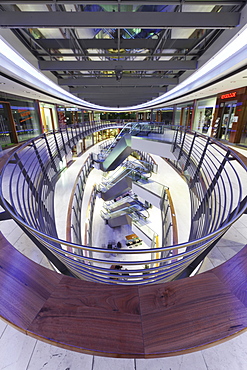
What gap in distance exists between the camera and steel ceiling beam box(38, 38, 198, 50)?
4293 mm

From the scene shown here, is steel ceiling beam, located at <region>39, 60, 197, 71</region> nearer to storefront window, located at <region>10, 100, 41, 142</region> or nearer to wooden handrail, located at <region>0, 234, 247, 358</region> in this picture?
wooden handrail, located at <region>0, 234, 247, 358</region>

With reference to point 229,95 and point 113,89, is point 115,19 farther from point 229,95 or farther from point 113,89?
point 229,95

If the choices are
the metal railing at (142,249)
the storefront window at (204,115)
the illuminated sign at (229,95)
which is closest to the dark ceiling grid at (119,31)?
the metal railing at (142,249)

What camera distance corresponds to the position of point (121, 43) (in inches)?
170

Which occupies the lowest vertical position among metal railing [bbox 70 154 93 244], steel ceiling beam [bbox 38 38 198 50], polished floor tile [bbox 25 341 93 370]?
metal railing [bbox 70 154 93 244]

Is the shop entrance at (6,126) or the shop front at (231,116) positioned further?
the shop entrance at (6,126)

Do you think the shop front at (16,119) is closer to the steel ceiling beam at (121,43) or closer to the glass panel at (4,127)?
the glass panel at (4,127)

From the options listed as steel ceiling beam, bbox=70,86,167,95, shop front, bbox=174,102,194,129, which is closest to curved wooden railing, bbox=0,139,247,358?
steel ceiling beam, bbox=70,86,167,95

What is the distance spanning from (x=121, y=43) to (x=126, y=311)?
538cm

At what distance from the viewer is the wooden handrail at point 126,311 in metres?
0.90

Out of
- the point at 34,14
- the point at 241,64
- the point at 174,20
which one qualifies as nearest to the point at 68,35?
the point at 34,14

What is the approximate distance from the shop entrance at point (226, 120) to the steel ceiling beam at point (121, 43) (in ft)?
18.2

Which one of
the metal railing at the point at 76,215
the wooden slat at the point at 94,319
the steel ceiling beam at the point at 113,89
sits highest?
the steel ceiling beam at the point at 113,89

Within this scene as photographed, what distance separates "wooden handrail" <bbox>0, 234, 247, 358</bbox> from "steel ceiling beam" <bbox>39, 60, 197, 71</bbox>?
207 inches
